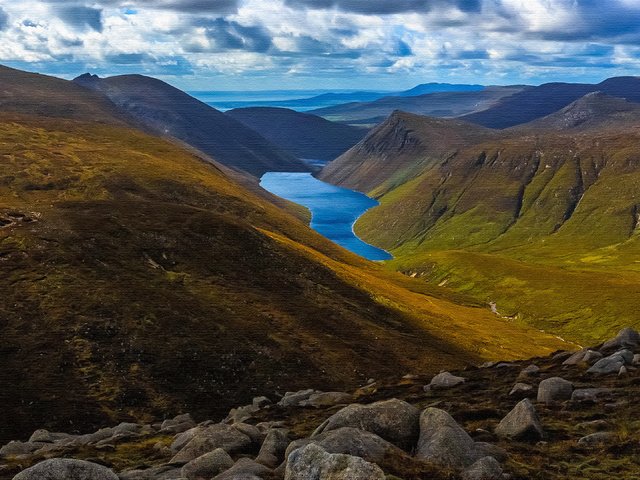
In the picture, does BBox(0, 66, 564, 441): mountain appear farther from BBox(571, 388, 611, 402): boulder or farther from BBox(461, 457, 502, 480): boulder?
BBox(461, 457, 502, 480): boulder

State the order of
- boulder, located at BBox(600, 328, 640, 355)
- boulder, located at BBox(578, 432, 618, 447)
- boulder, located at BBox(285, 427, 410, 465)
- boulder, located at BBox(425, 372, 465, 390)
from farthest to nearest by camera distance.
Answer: boulder, located at BBox(600, 328, 640, 355) < boulder, located at BBox(425, 372, 465, 390) < boulder, located at BBox(578, 432, 618, 447) < boulder, located at BBox(285, 427, 410, 465)

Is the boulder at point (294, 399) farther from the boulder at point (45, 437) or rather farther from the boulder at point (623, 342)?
the boulder at point (623, 342)

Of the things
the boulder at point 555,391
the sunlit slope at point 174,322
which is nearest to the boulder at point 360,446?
the boulder at point 555,391

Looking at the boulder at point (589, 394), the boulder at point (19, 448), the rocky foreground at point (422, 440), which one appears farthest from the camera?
the boulder at point (19, 448)

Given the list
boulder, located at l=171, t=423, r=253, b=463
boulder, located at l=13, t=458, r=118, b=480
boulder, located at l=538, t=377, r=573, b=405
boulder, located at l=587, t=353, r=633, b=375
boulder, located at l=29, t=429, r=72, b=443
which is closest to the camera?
boulder, located at l=13, t=458, r=118, b=480

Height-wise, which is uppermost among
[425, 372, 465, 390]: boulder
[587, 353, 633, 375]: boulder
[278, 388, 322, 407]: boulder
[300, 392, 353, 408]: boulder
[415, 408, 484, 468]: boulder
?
[415, 408, 484, 468]: boulder

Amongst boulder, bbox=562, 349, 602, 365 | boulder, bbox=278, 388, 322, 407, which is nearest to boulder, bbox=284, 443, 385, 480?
boulder, bbox=278, 388, 322, 407

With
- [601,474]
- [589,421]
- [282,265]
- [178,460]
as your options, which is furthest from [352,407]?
[282,265]
